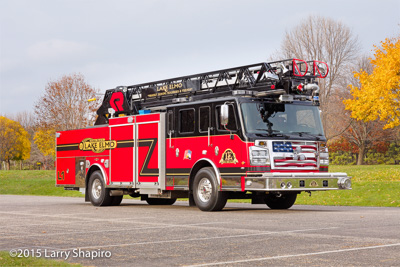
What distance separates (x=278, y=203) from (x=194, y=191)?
9.13ft

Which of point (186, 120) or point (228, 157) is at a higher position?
point (186, 120)

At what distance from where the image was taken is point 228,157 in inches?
611

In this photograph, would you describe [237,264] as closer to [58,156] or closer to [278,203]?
[278,203]

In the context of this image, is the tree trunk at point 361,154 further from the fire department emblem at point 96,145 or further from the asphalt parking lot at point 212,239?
the asphalt parking lot at point 212,239

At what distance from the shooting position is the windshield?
1538 centimetres

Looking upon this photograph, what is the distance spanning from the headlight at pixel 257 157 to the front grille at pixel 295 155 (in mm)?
243

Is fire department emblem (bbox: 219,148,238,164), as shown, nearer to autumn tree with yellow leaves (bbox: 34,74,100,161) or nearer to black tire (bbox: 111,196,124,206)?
black tire (bbox: 111,196,124,206)

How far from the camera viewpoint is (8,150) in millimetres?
77250

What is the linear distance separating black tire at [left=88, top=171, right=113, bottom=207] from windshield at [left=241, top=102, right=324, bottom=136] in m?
6.39

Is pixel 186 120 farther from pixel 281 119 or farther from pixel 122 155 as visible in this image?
pixel 122 155

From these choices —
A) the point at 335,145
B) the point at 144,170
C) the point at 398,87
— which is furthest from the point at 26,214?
the point at 335,145

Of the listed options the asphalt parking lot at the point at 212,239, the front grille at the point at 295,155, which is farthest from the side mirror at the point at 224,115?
the asphalt parking lot at the point at 212,239

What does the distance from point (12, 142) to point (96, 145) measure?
6174 centimetres

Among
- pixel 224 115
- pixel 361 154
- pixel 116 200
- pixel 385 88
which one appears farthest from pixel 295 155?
pixel 361 154
